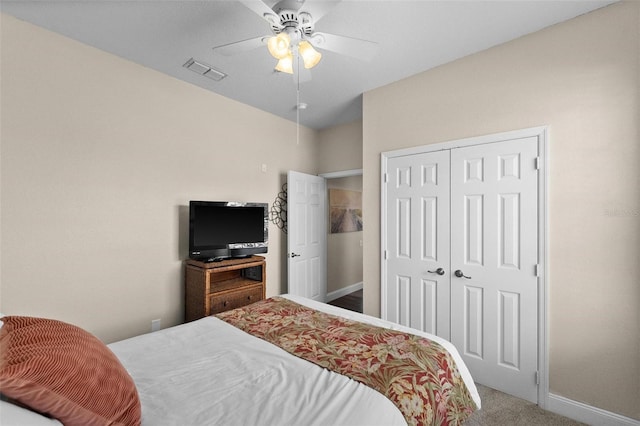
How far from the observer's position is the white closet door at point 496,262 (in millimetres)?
2184

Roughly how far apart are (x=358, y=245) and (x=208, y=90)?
3762 mm

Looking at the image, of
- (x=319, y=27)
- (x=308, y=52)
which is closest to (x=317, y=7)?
(x=308, y=52)

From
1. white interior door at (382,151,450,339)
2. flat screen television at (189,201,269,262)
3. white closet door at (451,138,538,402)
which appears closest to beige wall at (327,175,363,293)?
flat screen television at (189,201,269,262)

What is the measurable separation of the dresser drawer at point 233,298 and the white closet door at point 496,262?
200cm

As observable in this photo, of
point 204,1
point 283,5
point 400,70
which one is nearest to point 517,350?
point 400,70

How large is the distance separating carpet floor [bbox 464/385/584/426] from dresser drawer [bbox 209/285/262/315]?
7.08 feet

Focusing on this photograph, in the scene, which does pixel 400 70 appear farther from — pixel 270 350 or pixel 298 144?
pixel 270 350

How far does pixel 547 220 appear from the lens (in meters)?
2.11

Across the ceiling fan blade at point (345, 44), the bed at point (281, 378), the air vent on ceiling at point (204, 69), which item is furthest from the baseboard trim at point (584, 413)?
the air vent on ceiling at point (204, 69)

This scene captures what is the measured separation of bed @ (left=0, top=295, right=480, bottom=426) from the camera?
1.02 meters

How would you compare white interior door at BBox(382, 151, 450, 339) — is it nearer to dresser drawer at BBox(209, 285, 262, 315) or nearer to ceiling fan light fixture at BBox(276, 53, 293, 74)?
dresser drawer at BBox(209, 285, 262, 315)

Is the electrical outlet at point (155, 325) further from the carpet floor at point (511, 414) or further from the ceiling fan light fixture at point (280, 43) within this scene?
the carpet floor at point (511, 414)

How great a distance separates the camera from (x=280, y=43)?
1688 mm

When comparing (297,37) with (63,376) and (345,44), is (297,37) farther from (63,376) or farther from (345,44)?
(63,376)
